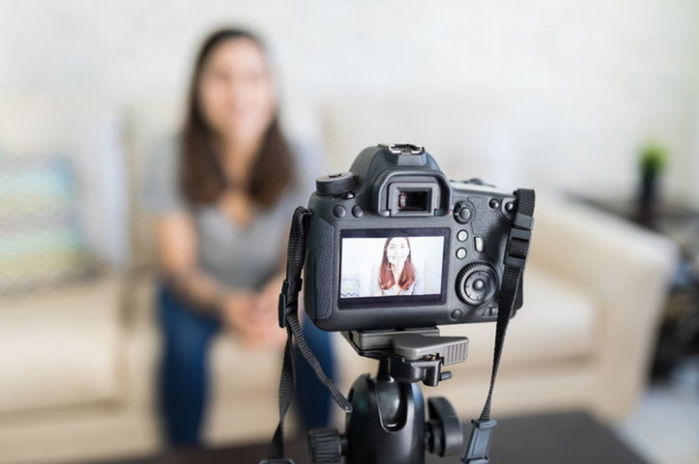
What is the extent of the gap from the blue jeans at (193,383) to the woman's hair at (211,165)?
0.28 meters

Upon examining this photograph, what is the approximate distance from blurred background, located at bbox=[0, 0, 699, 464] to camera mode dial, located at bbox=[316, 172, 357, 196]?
0.86m

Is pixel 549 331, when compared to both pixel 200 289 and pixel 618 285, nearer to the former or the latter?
pixel 618 285

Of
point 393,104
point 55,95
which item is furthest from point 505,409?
point 55,95

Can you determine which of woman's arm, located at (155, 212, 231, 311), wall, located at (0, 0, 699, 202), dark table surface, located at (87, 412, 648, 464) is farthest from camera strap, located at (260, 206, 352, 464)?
wall, located at (0, 0, 699, 202)

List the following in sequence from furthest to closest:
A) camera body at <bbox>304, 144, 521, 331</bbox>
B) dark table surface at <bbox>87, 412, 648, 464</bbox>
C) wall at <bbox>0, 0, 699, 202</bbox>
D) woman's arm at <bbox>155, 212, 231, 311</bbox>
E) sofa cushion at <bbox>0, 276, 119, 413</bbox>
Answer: wall at <bbox>0, 0, 699, 202</bbox>
woman's arm at <bbox>155, 212, 231, 311</bbox>
sofa cushion at <bbox>0, 276, 119, 413</bbox>
dark table surface at <bbox>87, 412, 648, 464</bbox>
camera body at <bbox>304, 144, 521, 331</bbox>

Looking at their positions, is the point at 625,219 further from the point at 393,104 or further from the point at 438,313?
the point at 438,313

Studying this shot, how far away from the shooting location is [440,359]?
645 mm

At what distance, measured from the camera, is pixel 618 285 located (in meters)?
1.69

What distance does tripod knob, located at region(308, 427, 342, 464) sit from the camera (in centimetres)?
71

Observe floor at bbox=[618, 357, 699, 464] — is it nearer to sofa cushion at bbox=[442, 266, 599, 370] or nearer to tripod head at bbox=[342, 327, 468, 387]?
sofa cushion at bbox=[442, 266, 599, 370]

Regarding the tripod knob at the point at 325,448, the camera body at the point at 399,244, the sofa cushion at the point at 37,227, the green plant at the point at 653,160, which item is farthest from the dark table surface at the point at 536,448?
the green plant at the point at 653,160

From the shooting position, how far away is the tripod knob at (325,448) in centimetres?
71

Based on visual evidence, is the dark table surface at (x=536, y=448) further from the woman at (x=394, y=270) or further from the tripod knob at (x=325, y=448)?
the woman at (x=394, y=270)

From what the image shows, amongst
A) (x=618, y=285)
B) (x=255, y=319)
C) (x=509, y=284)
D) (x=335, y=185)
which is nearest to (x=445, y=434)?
(x=509, y=284)
